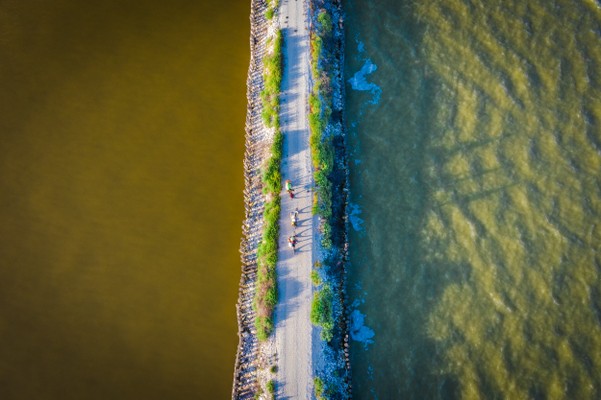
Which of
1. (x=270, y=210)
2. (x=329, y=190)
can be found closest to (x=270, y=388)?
(x=270, y=210)

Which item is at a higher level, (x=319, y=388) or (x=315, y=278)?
(x=315, y=278)

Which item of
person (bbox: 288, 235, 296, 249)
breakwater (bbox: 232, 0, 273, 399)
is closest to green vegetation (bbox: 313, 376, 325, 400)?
breakwater (bbox: 232, 0, 273, 399)

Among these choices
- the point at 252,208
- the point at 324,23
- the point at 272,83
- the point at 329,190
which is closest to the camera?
the point at 329,190

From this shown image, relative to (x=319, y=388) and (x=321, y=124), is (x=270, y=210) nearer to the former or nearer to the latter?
(x=321, y=124)

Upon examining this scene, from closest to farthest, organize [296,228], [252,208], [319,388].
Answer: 1. [319,388]
2. [296,228]
3. [252,208]

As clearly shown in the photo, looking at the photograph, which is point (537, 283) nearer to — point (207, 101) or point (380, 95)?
point (380, 95)

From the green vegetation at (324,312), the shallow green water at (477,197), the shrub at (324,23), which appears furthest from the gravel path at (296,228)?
the shallow green water at (477,197)

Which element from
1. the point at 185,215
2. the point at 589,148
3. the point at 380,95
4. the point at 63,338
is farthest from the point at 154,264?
the point at 589,148
